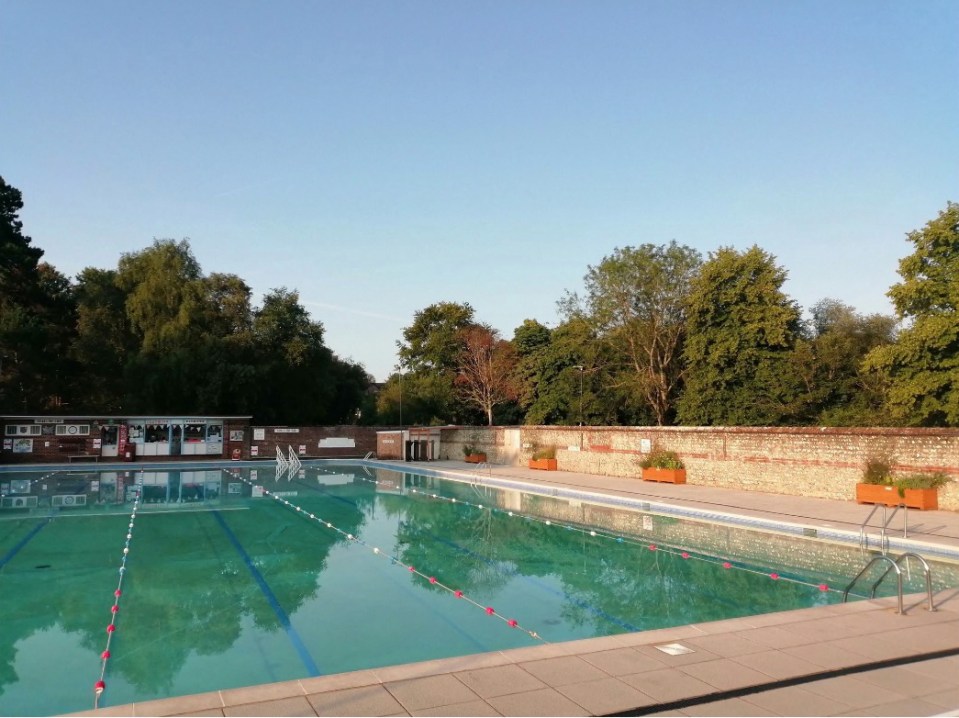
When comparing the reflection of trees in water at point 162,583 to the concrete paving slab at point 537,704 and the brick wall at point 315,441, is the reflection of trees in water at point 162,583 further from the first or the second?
the brick wall at point 315,441

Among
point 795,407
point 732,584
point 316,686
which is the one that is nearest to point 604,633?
point 732,584

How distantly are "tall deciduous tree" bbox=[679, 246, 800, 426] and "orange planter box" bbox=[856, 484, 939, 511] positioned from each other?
16.5 m

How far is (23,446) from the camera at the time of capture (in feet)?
97.9

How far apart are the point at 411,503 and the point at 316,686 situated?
1410cm

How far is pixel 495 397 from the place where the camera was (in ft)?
146

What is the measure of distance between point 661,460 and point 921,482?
26.0 ft

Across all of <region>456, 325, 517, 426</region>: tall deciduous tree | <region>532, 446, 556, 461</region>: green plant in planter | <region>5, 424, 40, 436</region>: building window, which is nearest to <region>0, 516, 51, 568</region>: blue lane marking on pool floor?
<region>532, 446, 556, 461</region>: green plant in planter

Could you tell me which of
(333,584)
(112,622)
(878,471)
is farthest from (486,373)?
(112,622)

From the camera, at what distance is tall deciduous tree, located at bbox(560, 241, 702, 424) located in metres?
37.9

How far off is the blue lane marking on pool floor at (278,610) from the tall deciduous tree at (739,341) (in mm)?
24663

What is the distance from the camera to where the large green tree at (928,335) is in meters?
21.7

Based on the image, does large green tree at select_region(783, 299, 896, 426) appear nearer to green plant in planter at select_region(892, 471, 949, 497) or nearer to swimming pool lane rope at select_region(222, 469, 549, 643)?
green plant in planter at select_region(892, 471, 949, 497)

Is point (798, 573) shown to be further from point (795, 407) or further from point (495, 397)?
point (495, 397)

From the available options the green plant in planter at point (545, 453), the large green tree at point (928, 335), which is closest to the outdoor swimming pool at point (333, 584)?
the green plant in planter at point (545, 453)
